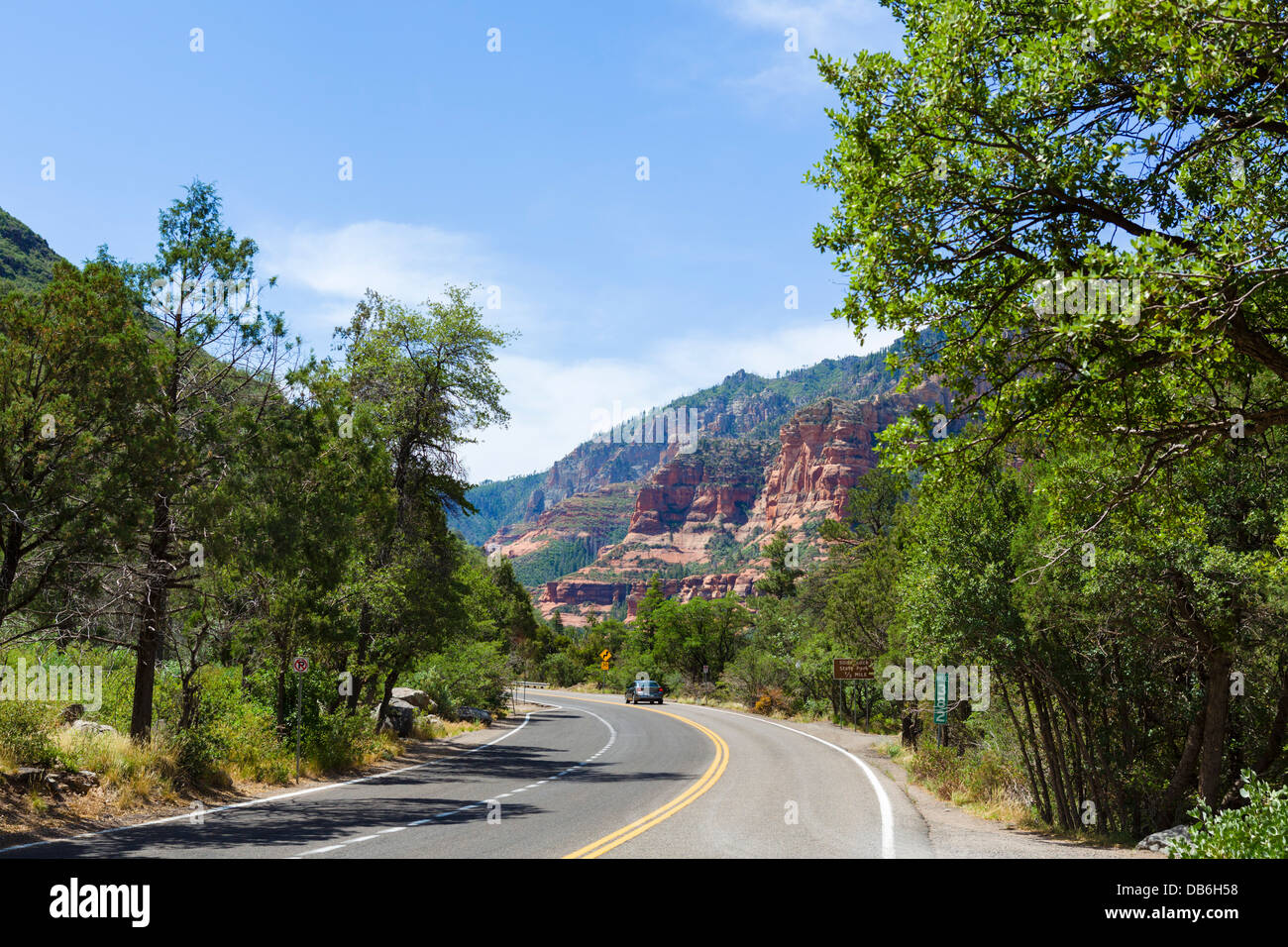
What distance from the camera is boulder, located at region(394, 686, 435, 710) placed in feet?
104

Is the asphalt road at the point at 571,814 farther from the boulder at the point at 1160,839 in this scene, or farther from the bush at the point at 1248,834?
the bush at the point at 1248,834

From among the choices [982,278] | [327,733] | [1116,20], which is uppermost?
[1116,20]

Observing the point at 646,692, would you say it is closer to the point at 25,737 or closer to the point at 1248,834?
the point at 25,737

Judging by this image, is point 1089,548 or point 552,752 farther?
point 552,752

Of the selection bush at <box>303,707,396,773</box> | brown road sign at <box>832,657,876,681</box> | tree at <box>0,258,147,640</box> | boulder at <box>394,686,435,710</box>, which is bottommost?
boulder at <box>394,686,435,710</box>

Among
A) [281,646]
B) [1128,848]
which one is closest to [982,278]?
[1128,848]

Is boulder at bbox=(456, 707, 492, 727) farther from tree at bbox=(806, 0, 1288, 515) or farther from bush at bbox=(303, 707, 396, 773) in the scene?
tree at bbox=(806, 0, 1288, 515)

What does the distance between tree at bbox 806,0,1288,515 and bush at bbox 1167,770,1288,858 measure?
3.45 m

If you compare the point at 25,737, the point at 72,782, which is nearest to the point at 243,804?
the point at 72,782

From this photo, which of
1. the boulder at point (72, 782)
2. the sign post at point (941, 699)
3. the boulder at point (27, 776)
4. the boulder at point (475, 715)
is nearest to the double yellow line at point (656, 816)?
the sign post at point (941, 699)

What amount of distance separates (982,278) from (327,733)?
16855mm

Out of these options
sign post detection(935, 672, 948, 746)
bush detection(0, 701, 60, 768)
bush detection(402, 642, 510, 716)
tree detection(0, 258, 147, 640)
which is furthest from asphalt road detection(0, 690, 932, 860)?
bush detection(402, 642, 510, 716)

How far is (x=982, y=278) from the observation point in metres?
9.04
